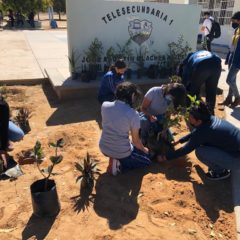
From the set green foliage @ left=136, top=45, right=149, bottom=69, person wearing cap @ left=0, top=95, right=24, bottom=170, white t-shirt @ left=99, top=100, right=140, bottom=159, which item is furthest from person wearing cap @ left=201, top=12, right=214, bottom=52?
person wearing cap @ left=0, top=95, right=24, bottom=170

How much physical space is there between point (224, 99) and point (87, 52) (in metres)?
3.12

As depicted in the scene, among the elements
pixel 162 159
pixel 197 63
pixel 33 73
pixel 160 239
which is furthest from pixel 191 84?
pixel 33 73

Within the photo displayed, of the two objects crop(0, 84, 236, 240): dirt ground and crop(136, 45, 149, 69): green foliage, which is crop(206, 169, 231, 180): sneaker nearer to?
crop(0, 84, 236, 240): dirt ground

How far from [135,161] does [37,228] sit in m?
1.40

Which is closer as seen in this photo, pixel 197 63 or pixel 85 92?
pixel 197 63

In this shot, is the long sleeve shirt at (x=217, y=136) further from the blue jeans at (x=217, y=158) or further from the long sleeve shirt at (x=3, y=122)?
the long sleeve shirt at (x=3, y=122)

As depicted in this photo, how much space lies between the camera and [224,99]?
22.8ft

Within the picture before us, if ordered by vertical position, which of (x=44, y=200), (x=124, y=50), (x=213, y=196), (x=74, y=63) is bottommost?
(x=213, y=196)

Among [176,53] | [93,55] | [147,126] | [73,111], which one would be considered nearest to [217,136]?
[147,126]

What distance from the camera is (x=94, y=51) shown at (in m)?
7.15

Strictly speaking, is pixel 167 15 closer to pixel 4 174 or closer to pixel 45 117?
pixel 45 117

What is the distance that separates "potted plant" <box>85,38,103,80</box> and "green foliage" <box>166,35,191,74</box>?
171 cm

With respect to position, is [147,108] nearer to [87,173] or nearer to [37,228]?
[87,173]

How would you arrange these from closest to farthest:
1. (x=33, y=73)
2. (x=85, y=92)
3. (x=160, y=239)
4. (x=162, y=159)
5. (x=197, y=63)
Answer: (x=160, y=239) < (x=162, y=159) < (x=197, y=63) < (x=85, y=92) < (x=33, y=73)
